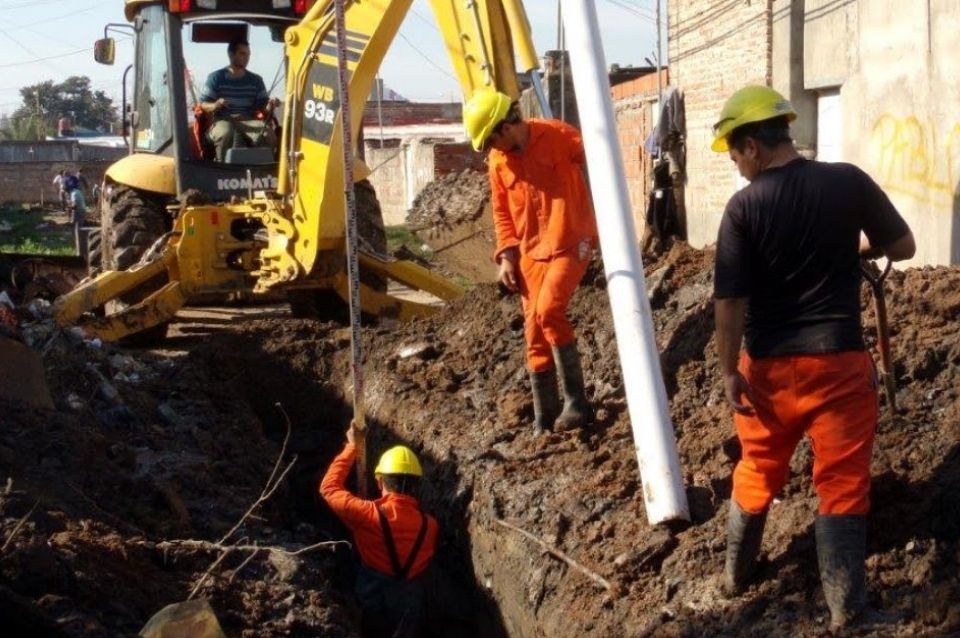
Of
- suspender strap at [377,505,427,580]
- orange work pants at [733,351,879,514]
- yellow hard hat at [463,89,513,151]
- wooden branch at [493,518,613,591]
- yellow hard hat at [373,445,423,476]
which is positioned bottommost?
suspender strap at [377,505,427,580]

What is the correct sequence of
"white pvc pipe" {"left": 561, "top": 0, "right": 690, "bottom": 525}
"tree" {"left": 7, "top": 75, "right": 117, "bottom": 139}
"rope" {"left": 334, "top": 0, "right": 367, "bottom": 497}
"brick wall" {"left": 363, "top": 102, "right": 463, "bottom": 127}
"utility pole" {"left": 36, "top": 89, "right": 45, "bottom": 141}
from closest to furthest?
"white pvc pipe" {"left": 561, "top": 0, "right": 690, "bottom": 525} → "rope" {"left": 334, "top": 0, "right": 367, "bottom": 497} → "brick wall" {"left": 363, "top": 102, "right": 463, "bottom": 127} → "utility pole" {"left": 36, "top": 89, "right": 45, "bottom": 141} → "tree" {"left": 7, "top": 75, "right": 117, "bottom": 139}

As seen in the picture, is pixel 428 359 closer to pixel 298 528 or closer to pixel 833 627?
pixel 298 528

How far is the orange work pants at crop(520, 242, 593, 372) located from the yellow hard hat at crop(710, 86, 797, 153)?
2.27 meters

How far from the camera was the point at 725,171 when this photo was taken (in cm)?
1131

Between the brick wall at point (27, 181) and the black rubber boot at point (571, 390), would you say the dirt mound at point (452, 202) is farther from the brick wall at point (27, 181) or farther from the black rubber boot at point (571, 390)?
the brick wall at point (27, 181)

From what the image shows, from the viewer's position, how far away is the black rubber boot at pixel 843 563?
4.64 meters

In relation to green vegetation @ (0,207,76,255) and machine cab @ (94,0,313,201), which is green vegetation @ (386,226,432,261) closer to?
machine cab @ (94,0,313,201)

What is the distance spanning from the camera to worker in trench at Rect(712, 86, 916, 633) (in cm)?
465

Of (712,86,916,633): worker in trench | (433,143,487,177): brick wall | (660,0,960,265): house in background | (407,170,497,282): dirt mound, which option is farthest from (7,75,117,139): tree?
(712,86,916,633): worker in trench

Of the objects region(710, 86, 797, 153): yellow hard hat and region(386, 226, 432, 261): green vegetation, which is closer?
region(710, 86, 797, 153): yellow hard hat

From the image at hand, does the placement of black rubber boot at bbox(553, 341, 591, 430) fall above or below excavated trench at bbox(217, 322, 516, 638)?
above

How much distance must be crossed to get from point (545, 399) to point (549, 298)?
2.38 ft

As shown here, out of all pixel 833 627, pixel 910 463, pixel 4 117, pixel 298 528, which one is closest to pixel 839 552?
pixel 833 627

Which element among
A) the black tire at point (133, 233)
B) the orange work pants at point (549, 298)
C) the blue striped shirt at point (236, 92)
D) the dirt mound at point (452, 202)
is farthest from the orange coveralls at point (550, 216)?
the dirt mound at point (452, 202)
